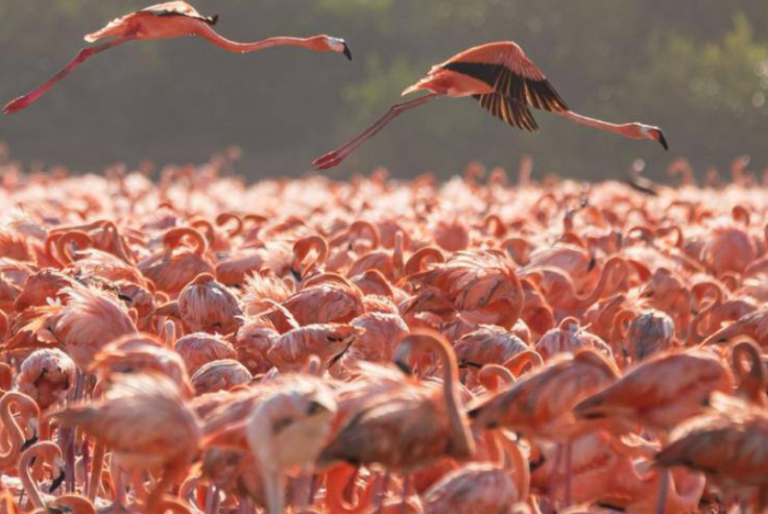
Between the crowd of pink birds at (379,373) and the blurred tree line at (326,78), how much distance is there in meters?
22.8

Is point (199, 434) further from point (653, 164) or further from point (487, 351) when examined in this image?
point (653, 164)

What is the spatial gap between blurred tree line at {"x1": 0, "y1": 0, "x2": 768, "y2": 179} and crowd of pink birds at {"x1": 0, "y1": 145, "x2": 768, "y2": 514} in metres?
22.8

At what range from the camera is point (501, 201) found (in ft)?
48.4

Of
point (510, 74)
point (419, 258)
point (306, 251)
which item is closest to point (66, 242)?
point (306, 251)

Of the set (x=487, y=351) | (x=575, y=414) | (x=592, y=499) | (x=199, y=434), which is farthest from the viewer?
(x=487, y=351)

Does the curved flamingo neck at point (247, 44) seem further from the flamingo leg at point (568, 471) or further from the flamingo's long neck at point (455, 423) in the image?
the flamingo's long neck at point (455, 423)

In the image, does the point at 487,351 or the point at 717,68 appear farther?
the point at 717,68

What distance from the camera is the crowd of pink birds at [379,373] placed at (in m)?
3.39

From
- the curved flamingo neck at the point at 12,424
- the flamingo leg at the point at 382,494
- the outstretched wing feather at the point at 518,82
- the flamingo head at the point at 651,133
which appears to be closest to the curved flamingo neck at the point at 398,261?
the outstretched wing feather at the point at 518,82

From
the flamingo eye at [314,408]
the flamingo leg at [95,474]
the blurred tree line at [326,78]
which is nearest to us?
the flamingo eye at [314,408]

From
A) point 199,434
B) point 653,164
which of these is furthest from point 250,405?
point 653,164

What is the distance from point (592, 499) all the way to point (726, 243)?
15.7ft

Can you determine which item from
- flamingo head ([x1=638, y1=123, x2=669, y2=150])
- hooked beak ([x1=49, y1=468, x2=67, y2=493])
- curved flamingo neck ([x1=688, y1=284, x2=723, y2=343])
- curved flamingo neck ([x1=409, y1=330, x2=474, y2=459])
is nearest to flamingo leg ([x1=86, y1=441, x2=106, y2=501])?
hooked beak ([x1=49, y1=468, x2=67, y2=493])

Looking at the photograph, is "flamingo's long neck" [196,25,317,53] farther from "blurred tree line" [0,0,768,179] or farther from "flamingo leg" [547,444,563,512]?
"blurred tree line" [0,0,768,179]
